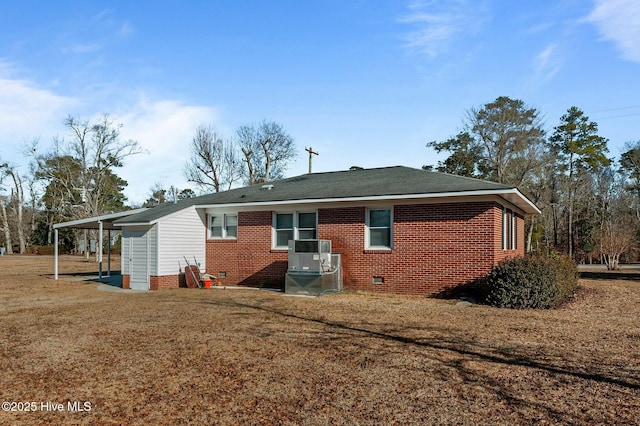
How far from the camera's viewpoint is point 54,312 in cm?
1130

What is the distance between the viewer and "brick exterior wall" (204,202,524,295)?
13.5 meters

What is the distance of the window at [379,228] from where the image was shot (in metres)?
14.9

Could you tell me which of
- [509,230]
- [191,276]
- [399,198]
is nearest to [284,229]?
[191,276]

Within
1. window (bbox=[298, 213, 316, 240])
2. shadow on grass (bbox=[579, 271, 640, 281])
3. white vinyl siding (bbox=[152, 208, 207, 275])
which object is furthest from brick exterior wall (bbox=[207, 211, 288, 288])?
shadow on grass (bbox=[579, 271, 640, 281])

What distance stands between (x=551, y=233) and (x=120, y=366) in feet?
151

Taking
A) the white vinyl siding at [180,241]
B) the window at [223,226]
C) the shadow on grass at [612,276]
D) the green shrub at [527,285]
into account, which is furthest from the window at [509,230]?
the white vinyl siding at [180,241]

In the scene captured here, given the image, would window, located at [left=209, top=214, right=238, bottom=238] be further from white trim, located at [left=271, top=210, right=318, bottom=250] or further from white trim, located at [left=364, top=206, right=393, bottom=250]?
white trim, located at [left=364, top=206, right=393, bottom=250]

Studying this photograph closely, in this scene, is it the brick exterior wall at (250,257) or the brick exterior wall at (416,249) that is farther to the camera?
the brick exterior wall at (250,257)

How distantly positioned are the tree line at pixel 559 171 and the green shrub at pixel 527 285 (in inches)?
883

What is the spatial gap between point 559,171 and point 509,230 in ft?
96.7

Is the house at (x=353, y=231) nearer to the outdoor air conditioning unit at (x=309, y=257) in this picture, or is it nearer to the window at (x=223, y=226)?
the window at (x=223, y=226)

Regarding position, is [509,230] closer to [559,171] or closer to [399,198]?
[399,198]

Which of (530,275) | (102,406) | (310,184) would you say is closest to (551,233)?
(310,184)

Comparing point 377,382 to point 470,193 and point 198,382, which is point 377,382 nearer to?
point 198,382
